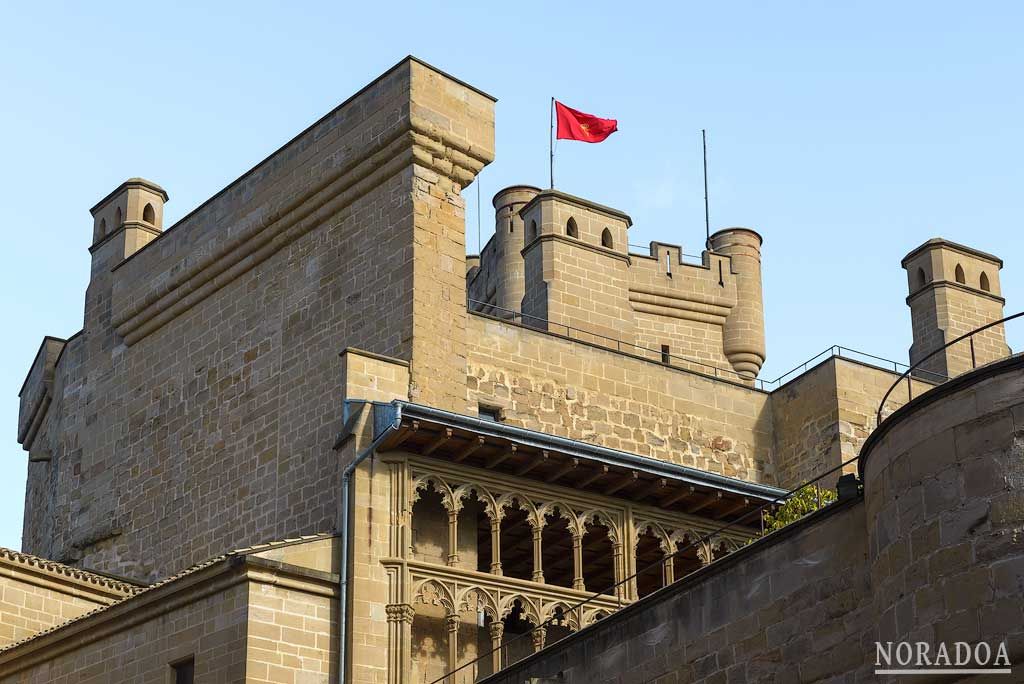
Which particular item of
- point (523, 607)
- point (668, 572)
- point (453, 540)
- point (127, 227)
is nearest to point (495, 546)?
point (453, 540)

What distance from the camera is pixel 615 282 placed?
35.1m

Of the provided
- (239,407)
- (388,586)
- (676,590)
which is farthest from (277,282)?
(676,590)

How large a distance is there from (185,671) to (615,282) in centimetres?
1576

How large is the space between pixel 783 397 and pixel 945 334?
618cm

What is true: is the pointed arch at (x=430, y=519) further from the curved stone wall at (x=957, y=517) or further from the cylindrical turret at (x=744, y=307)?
the cylindrical turret at (x=744, y=307)

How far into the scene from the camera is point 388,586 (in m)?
22.4

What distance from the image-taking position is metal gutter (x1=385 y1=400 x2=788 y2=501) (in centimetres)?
2259

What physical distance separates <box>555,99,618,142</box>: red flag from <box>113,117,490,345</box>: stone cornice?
870cm

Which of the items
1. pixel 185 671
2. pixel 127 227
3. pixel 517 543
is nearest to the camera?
pixel 185 671

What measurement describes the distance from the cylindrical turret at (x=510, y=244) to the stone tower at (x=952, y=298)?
9.19 meters

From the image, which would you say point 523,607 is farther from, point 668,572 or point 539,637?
point 668,572

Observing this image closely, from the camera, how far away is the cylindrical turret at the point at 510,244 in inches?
1610

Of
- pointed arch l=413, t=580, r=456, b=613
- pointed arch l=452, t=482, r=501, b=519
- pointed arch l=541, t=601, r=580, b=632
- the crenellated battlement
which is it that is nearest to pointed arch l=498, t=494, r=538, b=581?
pointed arch l=452, t=482, r=501, b=519

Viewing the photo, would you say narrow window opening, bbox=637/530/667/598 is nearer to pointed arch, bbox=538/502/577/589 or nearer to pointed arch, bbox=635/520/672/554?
pointed arch, bbox=538/502/577/589
